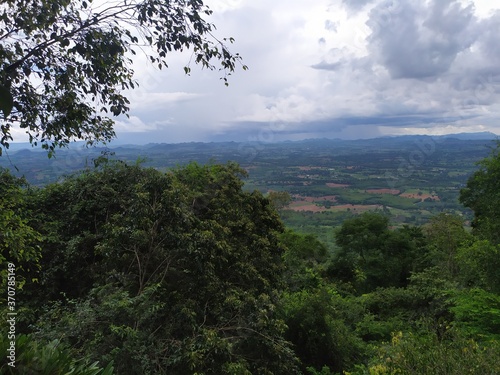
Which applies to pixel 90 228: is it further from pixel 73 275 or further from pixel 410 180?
pixel 410 180

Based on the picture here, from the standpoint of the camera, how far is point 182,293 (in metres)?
7.32

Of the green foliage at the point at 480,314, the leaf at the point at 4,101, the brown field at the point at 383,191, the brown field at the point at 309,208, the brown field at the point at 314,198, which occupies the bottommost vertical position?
the brown field at the point at 309,208

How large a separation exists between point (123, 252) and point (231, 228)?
2667mm

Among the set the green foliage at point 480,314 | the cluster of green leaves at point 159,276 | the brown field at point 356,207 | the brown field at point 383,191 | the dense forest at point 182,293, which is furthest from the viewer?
the brown field at point 383,191

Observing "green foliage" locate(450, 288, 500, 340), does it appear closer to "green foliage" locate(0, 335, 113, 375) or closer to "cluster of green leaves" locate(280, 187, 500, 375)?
"cluster of green leaves" locate(280, 187, 500, 375)

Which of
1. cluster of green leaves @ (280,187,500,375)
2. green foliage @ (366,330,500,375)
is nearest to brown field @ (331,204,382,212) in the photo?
cluster of green leaves @ (280,187,500,375)

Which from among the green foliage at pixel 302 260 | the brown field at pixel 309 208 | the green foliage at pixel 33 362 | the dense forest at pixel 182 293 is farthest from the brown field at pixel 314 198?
the green foliage at pixel 33 362

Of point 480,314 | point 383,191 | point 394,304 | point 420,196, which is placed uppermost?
point 480,314

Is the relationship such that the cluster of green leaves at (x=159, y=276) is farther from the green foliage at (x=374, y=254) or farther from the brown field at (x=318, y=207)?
the brown field at (x=318, y=207)

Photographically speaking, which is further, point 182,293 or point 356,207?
point 356,207

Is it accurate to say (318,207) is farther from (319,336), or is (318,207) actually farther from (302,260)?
(319,336)

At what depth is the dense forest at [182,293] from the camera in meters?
4.79

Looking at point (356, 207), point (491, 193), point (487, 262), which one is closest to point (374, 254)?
point (491, 193)

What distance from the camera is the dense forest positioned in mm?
4785
